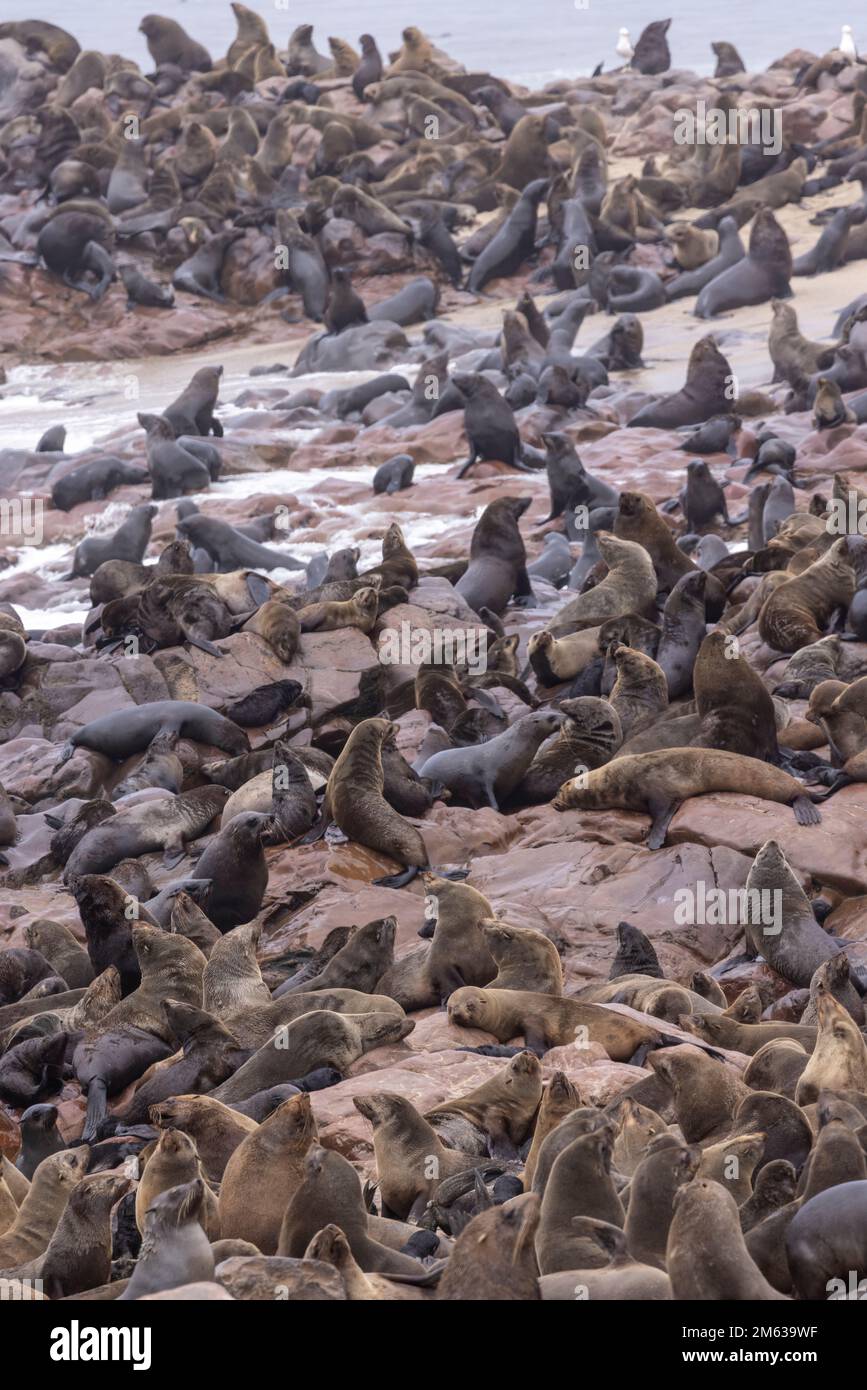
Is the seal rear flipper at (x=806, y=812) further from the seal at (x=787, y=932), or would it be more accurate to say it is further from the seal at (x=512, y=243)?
the seal at (x=512, y=243)

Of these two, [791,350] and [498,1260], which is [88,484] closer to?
[791,350]

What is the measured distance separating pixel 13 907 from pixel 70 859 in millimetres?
546

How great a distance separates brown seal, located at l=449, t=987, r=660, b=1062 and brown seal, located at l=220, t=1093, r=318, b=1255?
1.67 metres

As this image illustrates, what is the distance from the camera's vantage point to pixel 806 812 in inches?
345

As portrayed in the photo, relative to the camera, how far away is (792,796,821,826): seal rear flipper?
8.70 meters

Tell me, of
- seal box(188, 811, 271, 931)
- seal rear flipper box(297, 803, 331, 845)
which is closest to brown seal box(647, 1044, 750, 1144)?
seal box(188, 811, 271, 931)

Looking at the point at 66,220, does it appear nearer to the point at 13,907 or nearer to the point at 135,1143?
the point at 13,907

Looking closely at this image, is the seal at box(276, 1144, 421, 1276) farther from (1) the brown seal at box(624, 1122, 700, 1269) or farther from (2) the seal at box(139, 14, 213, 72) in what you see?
(2) the seal at box(139, 14, 213, 72)

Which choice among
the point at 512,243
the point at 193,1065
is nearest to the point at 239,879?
the point at 193,1065

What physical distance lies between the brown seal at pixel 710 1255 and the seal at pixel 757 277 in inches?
848

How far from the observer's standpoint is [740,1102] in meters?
5.89

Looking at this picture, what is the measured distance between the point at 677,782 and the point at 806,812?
2.48 feet

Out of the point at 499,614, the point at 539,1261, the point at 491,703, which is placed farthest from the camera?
the point at 499,614
